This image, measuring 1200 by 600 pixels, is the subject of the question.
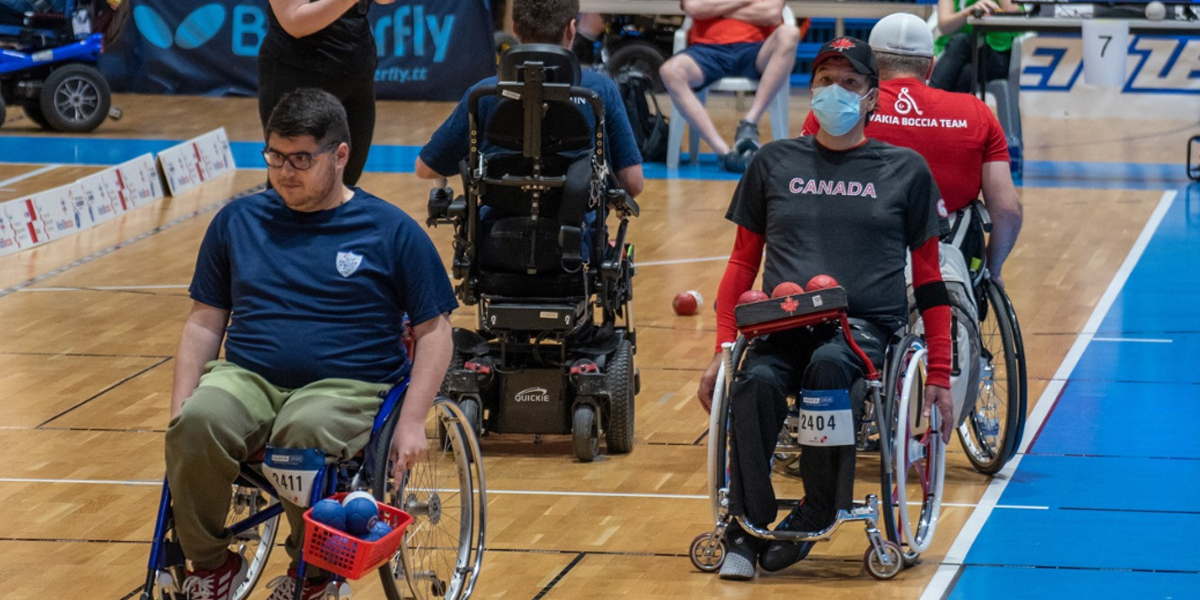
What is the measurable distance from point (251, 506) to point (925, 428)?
171 cm

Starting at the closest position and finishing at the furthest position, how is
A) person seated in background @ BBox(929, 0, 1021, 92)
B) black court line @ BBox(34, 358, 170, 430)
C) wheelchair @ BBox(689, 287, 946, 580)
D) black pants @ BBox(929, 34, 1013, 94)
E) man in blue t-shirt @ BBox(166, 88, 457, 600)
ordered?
1. man in blue t-shirt @ BBox(166, 88, 457, 600)
2. wheelchair @ BBox(689, 287, 946, 580)
3. black court line @ BBox(34, 358, 170, 430)
4. person seated in background @ BBox(929, 0, 1021, 92)
5. black pants @ BBox(929, 34, 1013, 94)

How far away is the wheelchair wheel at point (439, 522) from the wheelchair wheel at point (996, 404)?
1.78 metres

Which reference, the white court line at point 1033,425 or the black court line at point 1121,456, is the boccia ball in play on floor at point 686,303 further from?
the black court line at point 1121,456

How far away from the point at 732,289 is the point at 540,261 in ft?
3.31

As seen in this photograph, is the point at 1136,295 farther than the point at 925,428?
Yes

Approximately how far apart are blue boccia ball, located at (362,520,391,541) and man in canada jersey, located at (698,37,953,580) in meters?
1.10

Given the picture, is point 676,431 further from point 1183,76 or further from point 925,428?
point 1183,76

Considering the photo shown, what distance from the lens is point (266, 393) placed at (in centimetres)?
396

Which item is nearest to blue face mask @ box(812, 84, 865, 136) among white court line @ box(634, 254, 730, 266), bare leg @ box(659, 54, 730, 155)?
white court line @ box(634, 254, 730, 266)

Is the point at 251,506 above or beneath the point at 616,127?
beneath

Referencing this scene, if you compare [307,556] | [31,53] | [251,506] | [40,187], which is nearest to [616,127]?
[251,506]

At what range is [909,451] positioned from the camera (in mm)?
4574

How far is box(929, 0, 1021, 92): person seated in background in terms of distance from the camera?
11445 millimetres

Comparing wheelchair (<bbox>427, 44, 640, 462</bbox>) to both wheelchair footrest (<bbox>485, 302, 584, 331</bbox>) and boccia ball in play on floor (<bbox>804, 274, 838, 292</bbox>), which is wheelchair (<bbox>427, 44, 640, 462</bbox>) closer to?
wheelchair footrest (<bbox>485, 302, 584, 331</bbox>)
